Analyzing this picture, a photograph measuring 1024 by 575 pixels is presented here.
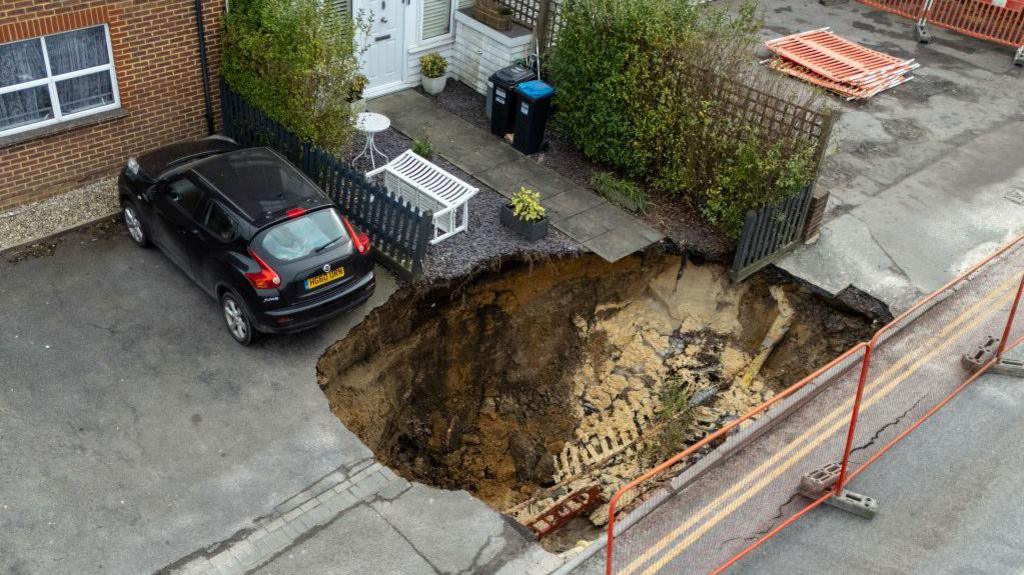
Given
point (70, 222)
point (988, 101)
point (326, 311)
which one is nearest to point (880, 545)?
point (326, 311)

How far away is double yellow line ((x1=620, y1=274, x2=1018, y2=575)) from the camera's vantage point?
8.28 metres

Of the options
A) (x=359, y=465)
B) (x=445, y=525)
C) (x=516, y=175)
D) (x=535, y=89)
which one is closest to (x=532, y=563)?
(x=445, y=525)

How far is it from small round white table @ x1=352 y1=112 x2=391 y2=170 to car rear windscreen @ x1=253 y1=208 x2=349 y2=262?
3.03 meters

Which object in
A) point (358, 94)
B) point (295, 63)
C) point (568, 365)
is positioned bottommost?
point (568, 365)

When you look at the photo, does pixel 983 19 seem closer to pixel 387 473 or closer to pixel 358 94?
pixel 358 94

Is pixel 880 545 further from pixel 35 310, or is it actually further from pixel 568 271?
pixel 35 310

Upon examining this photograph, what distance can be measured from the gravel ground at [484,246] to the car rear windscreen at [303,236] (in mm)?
1452

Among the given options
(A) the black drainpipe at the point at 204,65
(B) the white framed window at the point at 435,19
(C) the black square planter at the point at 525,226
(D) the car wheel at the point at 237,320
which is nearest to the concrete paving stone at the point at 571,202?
(C) the black square planter at the point at 525,226

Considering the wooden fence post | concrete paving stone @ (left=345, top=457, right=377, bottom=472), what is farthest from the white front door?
concrete paving stone @ (left=345, top=457, right=377, bottom=472)

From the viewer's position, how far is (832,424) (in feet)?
32.6

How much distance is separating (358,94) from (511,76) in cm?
233

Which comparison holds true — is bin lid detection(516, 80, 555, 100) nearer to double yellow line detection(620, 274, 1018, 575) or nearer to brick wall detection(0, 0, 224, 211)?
brick wall detection(0, 0, 224, 211)

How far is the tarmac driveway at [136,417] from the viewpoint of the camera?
28.1 feet

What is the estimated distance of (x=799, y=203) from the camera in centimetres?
1258
